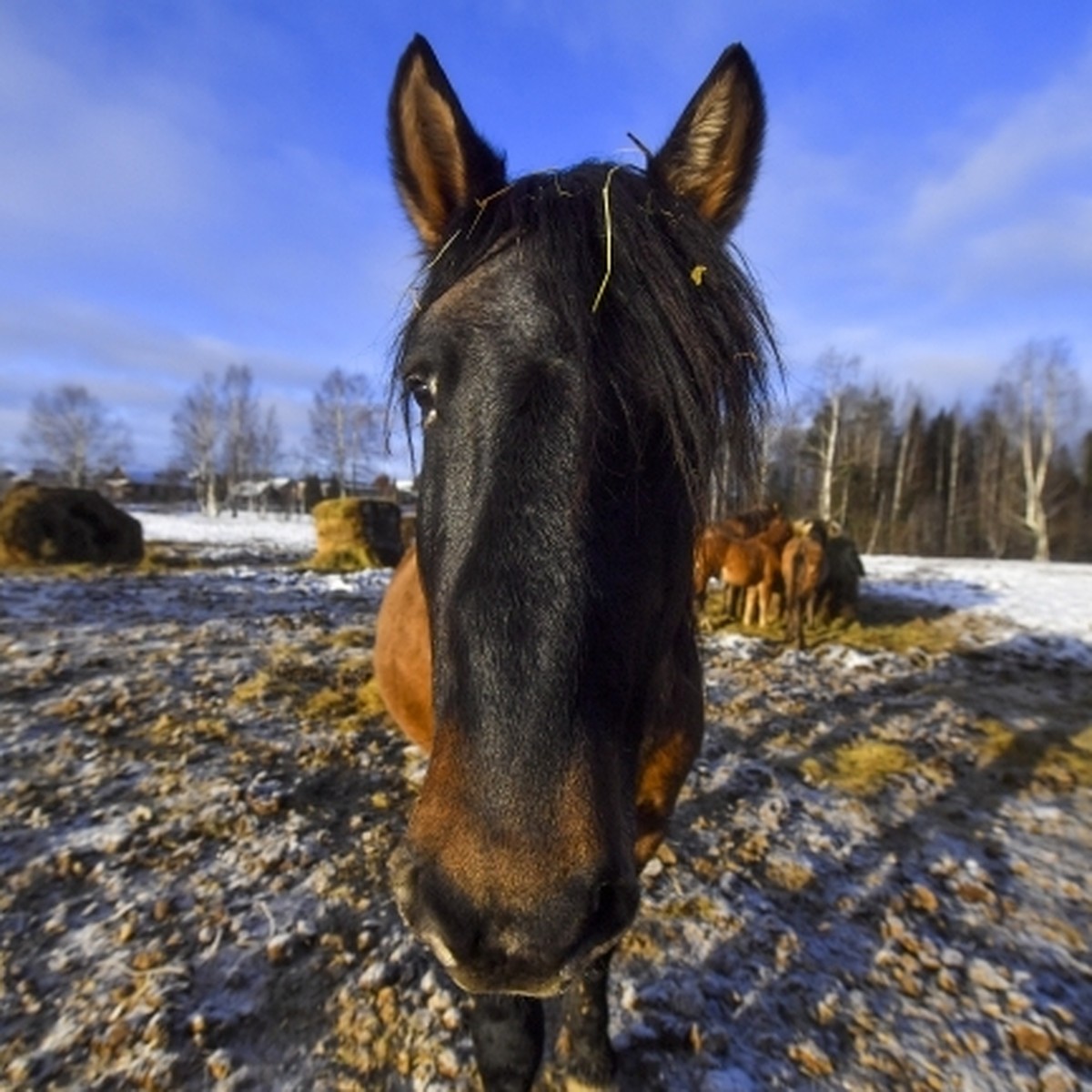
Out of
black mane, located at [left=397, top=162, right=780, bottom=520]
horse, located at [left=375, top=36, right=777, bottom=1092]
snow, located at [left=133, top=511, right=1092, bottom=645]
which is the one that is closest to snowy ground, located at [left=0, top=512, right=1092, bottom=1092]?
horse, located at [left=375, top=36, right=777, bottom=1092]

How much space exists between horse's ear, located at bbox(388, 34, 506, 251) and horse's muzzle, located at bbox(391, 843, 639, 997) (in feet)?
6.02

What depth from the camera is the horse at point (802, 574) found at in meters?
9.55

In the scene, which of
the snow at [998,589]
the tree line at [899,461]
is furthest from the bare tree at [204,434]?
the snow at [998,589]

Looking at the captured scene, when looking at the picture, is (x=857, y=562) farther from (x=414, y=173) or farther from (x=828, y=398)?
(x=828, y=398)

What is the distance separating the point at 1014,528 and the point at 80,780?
4446cm

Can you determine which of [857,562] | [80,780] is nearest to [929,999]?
[80,780]

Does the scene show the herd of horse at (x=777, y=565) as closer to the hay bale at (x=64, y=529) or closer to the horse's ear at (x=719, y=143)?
the horse's ear at (x=719, y=143)

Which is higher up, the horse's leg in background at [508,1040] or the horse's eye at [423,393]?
the horse's eye at [423,393]

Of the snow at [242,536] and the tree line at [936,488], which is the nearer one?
the snow at [242,536]

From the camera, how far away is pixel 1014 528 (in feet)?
123

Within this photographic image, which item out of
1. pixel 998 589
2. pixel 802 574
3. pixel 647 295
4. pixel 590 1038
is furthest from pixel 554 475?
pixel 998 589

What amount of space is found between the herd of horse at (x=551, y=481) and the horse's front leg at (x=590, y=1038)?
0.25 metres

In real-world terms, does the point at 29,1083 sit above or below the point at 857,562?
below

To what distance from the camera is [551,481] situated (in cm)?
142
